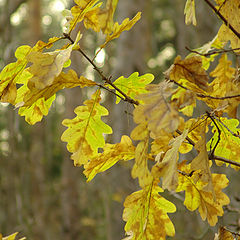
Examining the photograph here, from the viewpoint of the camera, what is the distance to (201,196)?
2.95ft

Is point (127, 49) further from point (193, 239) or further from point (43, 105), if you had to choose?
point (43, 105)

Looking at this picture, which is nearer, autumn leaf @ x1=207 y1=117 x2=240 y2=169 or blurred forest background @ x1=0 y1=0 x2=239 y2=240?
autumn leaf @ x1=207 y1=117 x2=240 y2=169

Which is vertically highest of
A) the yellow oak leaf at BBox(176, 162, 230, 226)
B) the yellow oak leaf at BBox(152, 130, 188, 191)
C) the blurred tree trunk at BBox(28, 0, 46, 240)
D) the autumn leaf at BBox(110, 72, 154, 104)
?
the blurred tree trunk at BBox(28, 0, 46, 240)

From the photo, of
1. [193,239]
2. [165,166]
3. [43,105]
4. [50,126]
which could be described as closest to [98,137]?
[43,105]

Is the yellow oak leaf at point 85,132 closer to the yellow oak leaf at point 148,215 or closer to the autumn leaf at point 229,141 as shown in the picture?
the yellow oak leaf at point 148,215

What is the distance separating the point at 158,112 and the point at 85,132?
34 centimetres

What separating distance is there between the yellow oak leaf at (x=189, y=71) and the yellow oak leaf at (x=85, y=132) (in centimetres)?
23

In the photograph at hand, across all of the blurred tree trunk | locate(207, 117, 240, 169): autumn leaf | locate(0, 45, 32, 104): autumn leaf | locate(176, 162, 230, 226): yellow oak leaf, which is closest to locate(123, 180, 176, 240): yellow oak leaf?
locate(176, 162, 230, 226): yellow oak leaf

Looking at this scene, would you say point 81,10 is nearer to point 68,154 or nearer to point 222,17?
point 222,17

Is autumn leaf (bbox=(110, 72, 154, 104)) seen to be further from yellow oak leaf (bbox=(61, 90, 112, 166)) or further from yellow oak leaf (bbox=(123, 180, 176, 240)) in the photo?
yellow oak leaf (bbox=(123, 180, 176, 240))

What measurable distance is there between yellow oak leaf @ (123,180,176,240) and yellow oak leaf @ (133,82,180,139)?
0.25 m

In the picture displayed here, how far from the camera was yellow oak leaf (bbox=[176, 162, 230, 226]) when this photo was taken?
875 millimetres

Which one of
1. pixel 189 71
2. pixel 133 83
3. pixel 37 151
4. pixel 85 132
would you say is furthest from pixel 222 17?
pixel 37 151

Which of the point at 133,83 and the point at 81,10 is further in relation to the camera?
the point at 133,83
